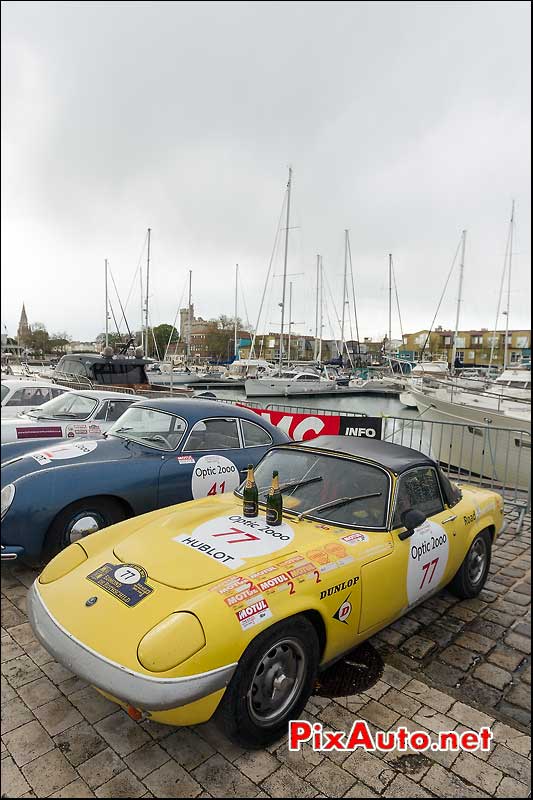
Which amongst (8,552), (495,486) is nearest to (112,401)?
(8,552)

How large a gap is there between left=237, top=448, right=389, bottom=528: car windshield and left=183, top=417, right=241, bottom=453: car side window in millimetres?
1427

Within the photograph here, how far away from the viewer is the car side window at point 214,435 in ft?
17.5

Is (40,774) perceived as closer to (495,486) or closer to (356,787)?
(356,787)

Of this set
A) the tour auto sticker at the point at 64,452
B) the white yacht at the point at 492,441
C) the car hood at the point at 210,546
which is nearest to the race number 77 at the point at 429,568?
the car hood at the point at 210,546

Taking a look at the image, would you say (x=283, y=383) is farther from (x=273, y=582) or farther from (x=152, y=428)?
(x=273, y=582)

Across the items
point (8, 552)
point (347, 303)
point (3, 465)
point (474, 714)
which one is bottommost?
point (474, 714)

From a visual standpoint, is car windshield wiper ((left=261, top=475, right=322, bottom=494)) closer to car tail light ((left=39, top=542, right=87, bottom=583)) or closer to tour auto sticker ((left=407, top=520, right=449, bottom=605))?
tour auto sticker ((left=407, top=520, right=449, bottom=605))

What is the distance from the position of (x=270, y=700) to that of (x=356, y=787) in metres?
0.56

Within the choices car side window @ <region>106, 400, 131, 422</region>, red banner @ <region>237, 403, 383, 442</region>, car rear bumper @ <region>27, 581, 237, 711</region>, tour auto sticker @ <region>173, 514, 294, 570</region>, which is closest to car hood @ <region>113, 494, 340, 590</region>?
tour auto sticker @ <region>173, 514, 294, 570</region>

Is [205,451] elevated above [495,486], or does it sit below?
above

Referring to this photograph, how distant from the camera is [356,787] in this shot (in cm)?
225

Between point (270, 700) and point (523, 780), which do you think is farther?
point (270, 700)

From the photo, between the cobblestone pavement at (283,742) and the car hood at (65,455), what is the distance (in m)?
1.23

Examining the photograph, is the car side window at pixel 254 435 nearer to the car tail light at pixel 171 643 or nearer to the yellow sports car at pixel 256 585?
the yellow sports car at pixel 256 585
